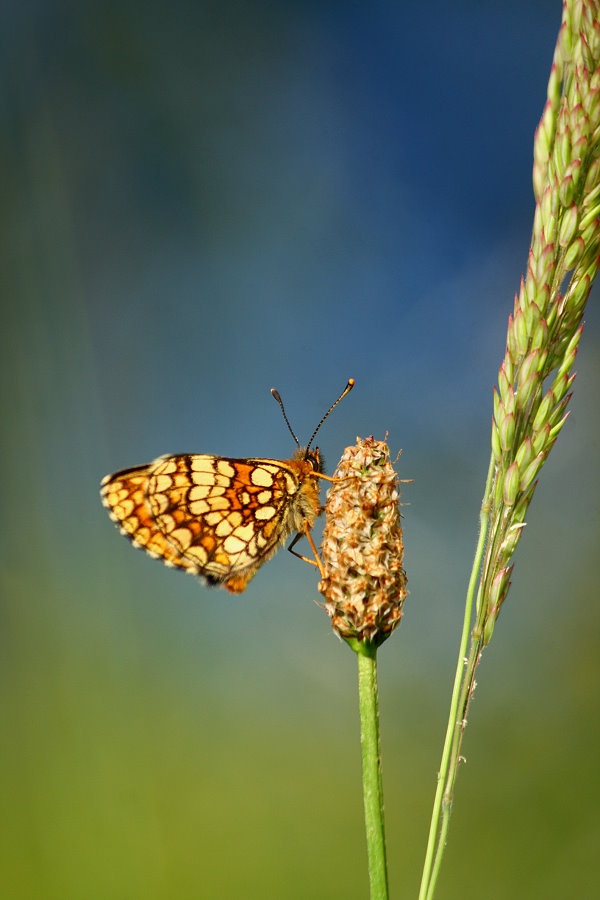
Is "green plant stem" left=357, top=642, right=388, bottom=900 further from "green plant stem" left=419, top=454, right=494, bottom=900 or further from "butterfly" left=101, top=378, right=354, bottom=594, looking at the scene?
"butterfly" left=101, top=378, right=354, bottom=594

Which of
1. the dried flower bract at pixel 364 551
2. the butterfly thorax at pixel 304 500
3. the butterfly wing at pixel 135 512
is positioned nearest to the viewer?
the dried flower bract at pixel 364 551

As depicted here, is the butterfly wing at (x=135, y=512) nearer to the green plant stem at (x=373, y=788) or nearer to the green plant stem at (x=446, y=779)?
the green plant stem at (x=373, y=788)

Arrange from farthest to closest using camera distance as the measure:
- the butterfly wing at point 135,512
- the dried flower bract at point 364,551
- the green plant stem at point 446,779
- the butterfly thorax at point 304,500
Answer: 1. the butterfly wing at point 135,512
2. the butterfly thorax at point 304,500
3. the dried flower bract at point 364,551
4. the green plant stem at point 446,779

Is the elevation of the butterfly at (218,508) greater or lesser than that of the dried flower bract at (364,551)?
greater

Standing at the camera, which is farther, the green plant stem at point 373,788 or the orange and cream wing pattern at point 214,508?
the orange and cream wing pattern at point 214,508

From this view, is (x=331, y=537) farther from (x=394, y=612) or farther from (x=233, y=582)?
(x=233, y=582)

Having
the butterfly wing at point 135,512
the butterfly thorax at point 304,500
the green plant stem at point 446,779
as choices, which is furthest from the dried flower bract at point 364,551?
the butterfly wing at point 135,512

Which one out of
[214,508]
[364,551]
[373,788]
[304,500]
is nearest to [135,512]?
[214,508]

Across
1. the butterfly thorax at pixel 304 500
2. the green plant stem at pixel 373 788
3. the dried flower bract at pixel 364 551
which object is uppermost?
the butterfly thorax at pixel 304 500

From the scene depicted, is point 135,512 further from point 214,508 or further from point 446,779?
point 446,779
